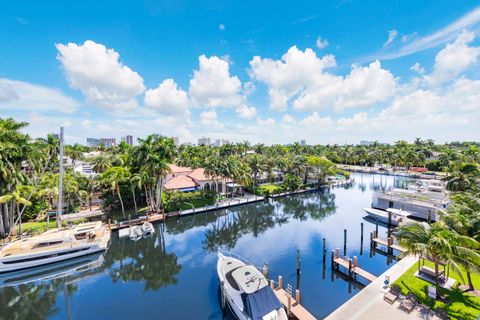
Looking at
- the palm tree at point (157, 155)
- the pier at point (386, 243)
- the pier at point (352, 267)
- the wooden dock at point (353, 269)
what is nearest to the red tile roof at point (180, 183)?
the palm tree at point (157, 155)

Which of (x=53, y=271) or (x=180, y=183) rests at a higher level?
(x=180, y=183)

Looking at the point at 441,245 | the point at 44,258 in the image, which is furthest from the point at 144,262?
the point at 441,245

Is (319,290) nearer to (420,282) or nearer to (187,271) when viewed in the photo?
(420,282)

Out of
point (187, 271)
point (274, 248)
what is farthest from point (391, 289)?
point (187, 271)

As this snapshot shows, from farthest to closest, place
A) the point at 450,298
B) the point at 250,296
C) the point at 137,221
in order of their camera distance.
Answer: the point at 137,221 < the point at 450,298 < the point at 250,296

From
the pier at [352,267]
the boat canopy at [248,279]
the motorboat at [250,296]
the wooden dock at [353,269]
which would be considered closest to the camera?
the motorboat at [250,296]

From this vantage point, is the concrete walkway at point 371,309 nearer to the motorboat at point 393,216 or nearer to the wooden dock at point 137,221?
the motorboat at point 393,216

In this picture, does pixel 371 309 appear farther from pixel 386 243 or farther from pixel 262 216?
pixel 262 216
